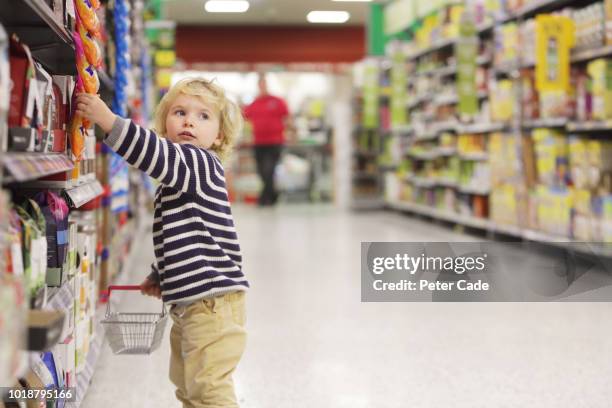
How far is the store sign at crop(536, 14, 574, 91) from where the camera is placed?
525 centimetres

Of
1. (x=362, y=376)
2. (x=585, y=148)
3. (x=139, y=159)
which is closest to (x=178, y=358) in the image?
(x=139, y=159)

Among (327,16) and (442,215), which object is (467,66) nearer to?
(442,215)

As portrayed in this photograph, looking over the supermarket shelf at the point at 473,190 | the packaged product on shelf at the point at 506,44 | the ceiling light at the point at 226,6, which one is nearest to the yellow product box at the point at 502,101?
the packaged product on shelf at the point at 506,44

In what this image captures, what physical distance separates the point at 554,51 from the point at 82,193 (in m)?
3.91

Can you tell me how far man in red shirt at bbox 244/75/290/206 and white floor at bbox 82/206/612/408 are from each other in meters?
6.55

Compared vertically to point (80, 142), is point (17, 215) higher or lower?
lower

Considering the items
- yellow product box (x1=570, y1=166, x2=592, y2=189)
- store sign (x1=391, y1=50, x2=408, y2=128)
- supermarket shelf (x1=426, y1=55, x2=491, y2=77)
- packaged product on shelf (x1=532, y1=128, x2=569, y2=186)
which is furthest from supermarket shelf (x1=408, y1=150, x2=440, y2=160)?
yellow product box (x1=570, y1=166, x2=592, y2=189)

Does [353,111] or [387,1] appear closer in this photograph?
[353,111]

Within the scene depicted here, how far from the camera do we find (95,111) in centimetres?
183

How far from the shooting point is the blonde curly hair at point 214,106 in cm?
195

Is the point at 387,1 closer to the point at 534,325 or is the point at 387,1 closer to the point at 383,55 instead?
the point at 383,55

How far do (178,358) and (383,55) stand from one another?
1087cm

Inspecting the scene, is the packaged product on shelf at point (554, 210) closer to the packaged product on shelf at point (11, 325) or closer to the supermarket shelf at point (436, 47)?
the supermarket shelf at point (436, 47)

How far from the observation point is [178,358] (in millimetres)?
1955
